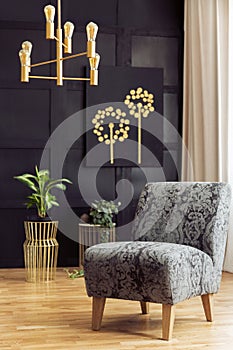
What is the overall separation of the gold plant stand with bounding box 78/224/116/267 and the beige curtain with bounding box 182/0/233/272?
3.40 ft

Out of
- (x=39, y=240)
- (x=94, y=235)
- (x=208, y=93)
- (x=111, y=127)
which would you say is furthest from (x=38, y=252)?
(x=208, y=93)

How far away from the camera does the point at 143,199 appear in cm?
430

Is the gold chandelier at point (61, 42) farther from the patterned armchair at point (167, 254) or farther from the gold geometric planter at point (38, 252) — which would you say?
the gold geometric planter at point (38, 252)

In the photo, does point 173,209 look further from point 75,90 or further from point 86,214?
point 75,90

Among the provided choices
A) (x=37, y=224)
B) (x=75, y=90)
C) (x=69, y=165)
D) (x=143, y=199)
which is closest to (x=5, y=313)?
(x=143, y=199)

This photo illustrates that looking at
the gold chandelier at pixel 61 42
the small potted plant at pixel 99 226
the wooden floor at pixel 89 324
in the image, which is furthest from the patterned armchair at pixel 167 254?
the small potted plant at pixel 99 226

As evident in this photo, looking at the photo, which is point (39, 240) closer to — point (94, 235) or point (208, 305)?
point (94, 235)

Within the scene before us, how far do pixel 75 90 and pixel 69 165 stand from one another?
2.35 ft

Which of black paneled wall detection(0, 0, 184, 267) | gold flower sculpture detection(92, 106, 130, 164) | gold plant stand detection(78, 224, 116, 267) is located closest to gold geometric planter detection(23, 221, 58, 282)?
gold plant stand detection(78, 224, 116, 267)

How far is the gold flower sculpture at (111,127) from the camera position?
253 inches

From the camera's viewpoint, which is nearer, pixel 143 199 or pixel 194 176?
pixel 143 199

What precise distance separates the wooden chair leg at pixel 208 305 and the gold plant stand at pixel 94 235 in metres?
1.98

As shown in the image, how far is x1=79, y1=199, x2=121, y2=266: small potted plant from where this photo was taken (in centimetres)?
598

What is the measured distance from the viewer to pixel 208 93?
6.30m
